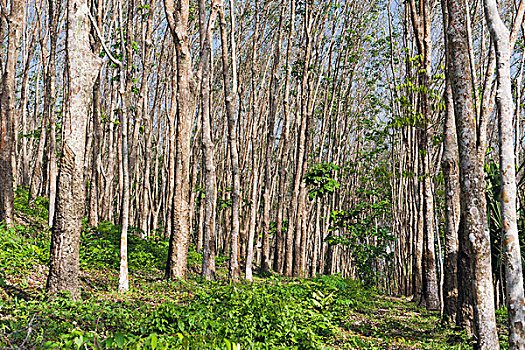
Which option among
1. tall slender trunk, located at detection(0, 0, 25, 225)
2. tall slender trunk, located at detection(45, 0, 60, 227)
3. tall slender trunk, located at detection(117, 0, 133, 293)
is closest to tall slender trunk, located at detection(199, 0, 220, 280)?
tall slender trunk, located at detection(117, 0, 133, 293)

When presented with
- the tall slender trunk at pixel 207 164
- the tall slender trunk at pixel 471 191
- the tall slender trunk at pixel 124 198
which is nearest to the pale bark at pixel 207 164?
the tall slender trunk at pixel 207 164

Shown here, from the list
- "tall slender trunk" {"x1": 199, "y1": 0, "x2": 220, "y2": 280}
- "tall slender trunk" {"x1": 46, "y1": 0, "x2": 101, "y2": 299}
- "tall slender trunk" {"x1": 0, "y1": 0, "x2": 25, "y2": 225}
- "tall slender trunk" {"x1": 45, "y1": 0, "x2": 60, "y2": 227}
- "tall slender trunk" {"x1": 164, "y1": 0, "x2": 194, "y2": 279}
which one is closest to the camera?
"tall slender trunk" {"x1": 46, "y1": 0, "x2": 101, "y2": 299}

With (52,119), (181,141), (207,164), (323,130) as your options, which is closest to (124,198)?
(181,141)

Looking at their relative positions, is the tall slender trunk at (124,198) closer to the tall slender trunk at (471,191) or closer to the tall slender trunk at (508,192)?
the tall slender trunk at (471,191)

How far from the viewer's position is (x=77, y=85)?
6.44m

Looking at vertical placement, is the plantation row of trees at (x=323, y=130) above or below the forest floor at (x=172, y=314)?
above

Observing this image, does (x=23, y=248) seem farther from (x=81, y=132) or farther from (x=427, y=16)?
(x=427, y=16)

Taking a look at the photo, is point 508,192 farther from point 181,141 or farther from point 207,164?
point 181,141

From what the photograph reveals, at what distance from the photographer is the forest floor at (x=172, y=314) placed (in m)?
4.09

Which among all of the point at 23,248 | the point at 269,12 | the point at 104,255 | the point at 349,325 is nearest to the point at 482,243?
the point at 349,325

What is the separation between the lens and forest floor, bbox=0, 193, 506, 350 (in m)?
4.09

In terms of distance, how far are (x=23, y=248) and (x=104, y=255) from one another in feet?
8.07

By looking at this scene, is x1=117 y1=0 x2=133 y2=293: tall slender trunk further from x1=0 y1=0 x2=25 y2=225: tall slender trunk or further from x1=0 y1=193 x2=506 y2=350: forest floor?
x1=0 y1=0 x2=25 y2=225: tall slender trunk

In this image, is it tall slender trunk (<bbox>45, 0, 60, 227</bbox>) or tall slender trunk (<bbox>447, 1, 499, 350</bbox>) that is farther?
tall slender trunk (<bbox>45, 0, 60, 227</bbox>)
